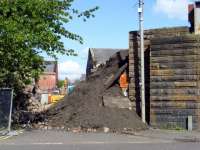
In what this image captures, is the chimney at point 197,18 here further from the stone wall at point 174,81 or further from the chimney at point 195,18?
the stone wall at point 174,81

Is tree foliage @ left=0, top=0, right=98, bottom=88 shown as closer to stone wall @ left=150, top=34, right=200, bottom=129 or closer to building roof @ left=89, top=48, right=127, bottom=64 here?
stone wall @ left=150, top=34, right=200, bottom=129

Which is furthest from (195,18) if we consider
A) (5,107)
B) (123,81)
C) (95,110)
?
(5,107)

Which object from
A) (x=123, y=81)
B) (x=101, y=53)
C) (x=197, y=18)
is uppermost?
(x=101, y=53)

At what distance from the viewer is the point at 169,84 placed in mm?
29656

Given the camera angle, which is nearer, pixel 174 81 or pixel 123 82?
pixel 174 81

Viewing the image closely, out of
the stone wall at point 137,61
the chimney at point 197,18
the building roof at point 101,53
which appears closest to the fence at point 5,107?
the stone wall at point 137,61

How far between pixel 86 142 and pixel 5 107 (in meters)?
6.19

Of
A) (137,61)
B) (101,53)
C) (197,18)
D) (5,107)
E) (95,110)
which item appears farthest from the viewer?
(101,53)

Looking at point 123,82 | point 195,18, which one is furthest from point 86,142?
point 195,18

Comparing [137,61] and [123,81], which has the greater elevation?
[137,61]

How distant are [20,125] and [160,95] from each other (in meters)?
7.56

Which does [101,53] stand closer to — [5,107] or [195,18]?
[195,18]

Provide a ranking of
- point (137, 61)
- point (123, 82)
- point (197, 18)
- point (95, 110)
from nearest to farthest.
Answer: point (95, 110)
point (197, 18)
point (137, 61)
point (123, 82)

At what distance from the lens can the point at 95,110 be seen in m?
29.8
